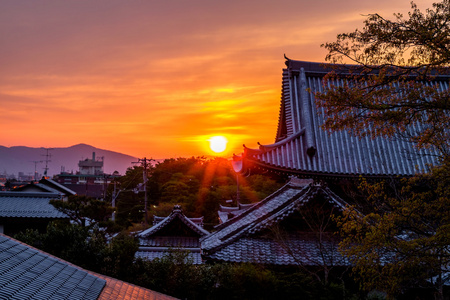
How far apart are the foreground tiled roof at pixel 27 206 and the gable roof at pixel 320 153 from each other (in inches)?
553

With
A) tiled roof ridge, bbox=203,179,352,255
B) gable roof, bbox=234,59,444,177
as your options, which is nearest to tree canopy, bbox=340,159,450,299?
tiled roof ridge, bbox=203,179,352,255

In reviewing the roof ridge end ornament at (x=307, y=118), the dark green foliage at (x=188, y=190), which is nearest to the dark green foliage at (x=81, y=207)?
the roof ridge end ornament at (x=307, y=118)

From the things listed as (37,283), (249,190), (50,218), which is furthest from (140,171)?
(37,283)

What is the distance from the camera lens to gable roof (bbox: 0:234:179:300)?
5.58 metres

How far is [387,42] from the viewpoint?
724 cm

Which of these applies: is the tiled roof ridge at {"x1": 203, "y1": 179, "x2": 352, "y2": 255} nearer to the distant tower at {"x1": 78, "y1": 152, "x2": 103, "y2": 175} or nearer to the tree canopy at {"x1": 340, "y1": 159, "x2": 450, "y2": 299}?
the tree canopy at {"x1": 340, "y1": 159, "x2": 450, "y2": 299}

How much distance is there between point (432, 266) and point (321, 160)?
22.7ft

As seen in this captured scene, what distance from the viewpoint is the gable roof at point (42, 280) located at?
18.3 feet

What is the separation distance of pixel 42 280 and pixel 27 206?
19424 millimetres

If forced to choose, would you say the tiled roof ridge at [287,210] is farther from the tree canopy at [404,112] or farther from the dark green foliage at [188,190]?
the dark green foliage at [188,190]

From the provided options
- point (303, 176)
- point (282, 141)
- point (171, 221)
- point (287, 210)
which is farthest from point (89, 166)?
point (287, 210)

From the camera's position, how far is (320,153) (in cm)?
1452

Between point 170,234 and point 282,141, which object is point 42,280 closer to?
point 282,141

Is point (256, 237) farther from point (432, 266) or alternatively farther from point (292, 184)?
point (432, 266)
